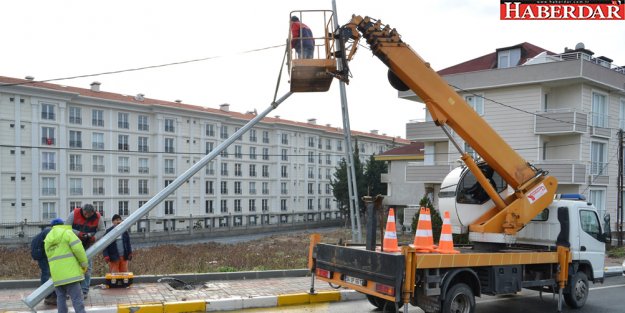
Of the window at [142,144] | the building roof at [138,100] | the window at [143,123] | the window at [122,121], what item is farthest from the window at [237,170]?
the window at [122,121]

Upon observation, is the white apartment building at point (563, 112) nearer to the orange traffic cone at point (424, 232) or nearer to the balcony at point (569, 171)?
the balcony at point (569, 171)

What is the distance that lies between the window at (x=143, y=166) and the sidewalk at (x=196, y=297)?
49483 mm

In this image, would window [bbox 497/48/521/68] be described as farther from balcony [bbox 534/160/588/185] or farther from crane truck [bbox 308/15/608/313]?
crane truck [bbox 308/15/608/313]

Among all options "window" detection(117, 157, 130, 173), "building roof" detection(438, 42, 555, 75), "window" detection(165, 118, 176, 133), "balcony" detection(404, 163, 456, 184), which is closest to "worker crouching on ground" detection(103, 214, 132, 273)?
"balcony" detection(404, 163, 456, 184)

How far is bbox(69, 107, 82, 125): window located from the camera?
5128 cm

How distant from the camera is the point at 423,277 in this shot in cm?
772

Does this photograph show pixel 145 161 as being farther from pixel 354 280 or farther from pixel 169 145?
pixel 354 280

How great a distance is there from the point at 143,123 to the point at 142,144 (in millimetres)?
2417

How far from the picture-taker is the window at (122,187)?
181 feet

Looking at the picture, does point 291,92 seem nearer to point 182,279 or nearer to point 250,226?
point 182,279

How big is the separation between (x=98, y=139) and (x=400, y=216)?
33.1 metres

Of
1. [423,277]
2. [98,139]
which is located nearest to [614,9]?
[423,277]

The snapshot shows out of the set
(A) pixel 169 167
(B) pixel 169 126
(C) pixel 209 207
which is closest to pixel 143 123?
(B) pixel 169 126

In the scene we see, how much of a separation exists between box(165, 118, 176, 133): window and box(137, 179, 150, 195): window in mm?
6433
